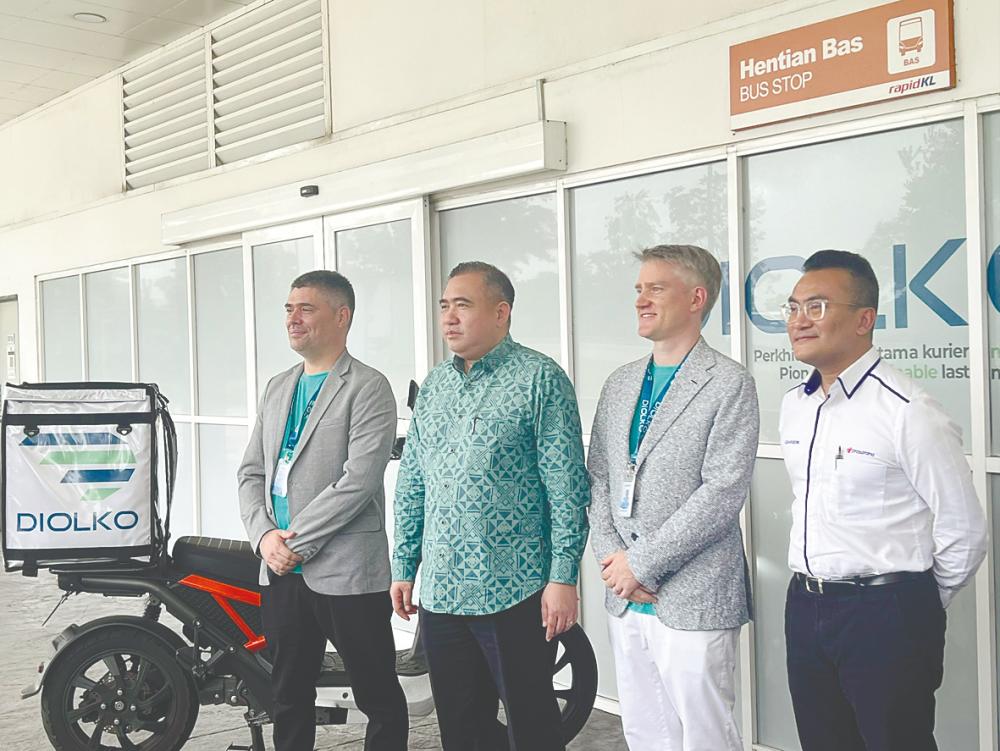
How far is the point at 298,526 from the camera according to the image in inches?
125

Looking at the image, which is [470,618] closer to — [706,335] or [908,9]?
[706,335]

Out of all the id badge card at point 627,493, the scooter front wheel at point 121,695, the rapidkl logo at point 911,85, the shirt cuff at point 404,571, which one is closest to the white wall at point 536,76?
the rapidkl logo at point 911,85

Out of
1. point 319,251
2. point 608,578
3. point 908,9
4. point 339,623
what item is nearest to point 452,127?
point 319,251

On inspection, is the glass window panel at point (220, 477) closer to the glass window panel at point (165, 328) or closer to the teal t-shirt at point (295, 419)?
the glass window panel at point (165, 328)

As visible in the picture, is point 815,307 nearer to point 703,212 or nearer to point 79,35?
point 703,212

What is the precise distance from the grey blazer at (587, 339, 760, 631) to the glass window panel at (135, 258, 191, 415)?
5178mm

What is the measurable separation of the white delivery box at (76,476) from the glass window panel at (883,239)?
7.19 feet

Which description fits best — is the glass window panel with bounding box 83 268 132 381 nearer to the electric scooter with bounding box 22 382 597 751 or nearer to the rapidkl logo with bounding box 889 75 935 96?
the electric scooter with bounding box 22 382 597 751

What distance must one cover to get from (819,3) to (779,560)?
75.0 inches

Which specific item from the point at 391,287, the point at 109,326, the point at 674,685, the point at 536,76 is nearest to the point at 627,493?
the point at 674,685

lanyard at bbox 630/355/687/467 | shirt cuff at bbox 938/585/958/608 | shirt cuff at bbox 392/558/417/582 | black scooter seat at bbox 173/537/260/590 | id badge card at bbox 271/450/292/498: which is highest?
lanyard at bbox 630/355/687/467

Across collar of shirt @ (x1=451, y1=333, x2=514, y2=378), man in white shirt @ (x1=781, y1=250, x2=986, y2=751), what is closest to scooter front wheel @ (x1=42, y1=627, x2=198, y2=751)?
collar of shirt @ (x1=451, y1=333, x2=514, y2=378)

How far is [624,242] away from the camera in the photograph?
4.25 m

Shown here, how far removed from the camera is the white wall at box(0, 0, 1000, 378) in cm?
366
